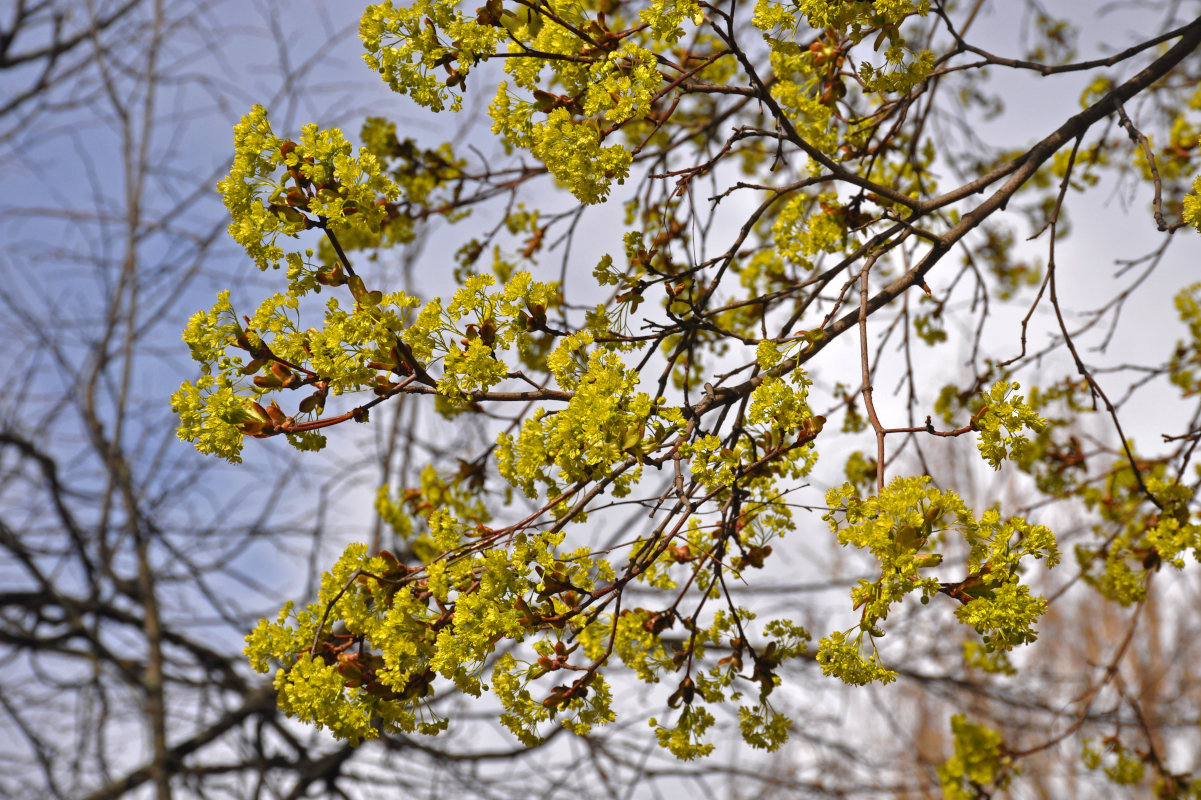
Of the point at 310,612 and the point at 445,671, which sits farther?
the point at 310,612

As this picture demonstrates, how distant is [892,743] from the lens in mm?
12516

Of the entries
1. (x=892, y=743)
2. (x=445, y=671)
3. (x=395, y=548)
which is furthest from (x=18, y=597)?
(x=892, y=743)

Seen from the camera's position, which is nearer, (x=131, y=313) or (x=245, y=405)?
(x=245, y=405)

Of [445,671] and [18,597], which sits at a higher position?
[18,597]

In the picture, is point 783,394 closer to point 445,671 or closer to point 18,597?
point 445,671

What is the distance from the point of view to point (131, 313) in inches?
195

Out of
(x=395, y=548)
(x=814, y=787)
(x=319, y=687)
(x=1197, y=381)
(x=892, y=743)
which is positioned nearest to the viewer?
(x=319, y=687)

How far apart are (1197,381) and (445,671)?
341cm

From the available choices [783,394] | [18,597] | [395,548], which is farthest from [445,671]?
[18,597]

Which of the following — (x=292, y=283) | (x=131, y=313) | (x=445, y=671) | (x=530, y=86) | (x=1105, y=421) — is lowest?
(x=445, y=671)

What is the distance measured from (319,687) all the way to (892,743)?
1264cm

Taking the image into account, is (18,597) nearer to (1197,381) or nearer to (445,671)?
(445,671)

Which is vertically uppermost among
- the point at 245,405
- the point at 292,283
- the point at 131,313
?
the point at 131,313

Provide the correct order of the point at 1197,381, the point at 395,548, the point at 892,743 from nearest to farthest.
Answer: the point at 1197,381, the point at 395,548, the point at 892,743
